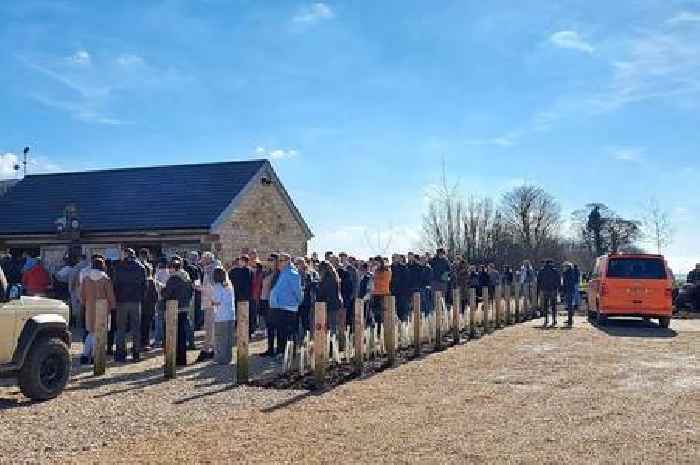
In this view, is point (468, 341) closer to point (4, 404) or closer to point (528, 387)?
point (528, 387)

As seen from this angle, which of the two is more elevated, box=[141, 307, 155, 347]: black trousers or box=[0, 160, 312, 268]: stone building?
box=[0, 160, 312, 268]: stone building

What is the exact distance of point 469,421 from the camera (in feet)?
26.5

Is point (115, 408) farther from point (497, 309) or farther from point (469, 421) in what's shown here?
point (497, 309)

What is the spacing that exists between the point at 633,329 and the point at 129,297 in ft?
42.5

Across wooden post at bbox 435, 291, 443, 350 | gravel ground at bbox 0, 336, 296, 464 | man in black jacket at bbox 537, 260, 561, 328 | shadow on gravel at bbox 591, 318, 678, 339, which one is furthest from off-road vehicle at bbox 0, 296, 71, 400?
man in black jacket at bbox 537, 260, 561, 328

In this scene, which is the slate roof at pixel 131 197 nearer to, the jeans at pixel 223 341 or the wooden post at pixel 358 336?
the jeans at pixel 223 341

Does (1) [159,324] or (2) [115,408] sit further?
(1) [159,324]

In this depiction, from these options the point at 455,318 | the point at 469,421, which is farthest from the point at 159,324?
the point at 469,421

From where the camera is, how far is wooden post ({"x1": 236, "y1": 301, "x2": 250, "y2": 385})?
34.7 feet

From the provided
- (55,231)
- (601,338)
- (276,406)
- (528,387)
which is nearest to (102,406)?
(276,406)

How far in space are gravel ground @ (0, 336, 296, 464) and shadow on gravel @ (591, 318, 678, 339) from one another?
10.0m

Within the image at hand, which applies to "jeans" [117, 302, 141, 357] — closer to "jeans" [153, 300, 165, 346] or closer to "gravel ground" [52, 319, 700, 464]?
"jeans" [153, 300, 165, 346]

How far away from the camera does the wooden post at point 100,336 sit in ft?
36.2

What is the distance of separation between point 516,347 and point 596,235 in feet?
183
